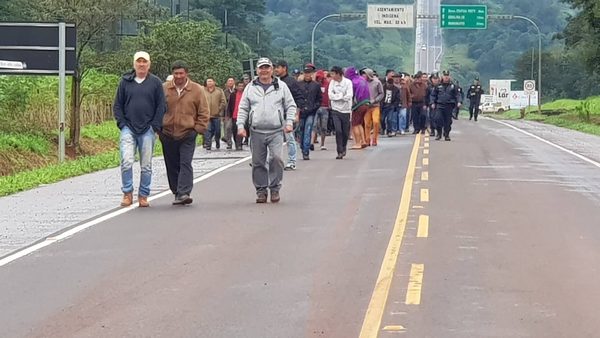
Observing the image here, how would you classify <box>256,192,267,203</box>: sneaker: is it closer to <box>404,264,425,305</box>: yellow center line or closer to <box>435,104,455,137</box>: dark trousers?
<box>404,264,425,305</box>: yellow center line

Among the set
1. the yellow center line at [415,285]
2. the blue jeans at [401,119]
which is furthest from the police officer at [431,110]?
the yellow center line at [415,285]

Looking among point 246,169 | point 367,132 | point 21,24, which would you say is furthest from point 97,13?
point 246,169

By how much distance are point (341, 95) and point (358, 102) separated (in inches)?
83.0

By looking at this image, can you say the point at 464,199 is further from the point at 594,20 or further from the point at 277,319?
the point at 594,20

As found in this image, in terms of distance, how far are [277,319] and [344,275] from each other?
68.8 inches

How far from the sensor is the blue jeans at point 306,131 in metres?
22.3

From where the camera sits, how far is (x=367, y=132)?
2683cm

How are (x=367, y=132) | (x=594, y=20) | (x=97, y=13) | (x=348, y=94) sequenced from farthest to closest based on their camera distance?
(x=594, y=20) → (x=97, y=13) → (x=367, y=132) → (x=348, y=94)

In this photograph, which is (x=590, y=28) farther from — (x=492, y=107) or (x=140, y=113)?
(x=492, y=107)

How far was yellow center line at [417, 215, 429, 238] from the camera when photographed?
12.2 meters

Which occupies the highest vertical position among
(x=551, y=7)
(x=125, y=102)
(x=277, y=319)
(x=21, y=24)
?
(x=551, y=7)

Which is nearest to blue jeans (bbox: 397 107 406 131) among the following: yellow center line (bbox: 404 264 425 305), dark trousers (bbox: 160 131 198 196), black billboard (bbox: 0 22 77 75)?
black billboard (bbox: 0 22 77 75)

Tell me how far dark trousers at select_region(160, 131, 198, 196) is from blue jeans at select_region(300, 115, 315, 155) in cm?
712

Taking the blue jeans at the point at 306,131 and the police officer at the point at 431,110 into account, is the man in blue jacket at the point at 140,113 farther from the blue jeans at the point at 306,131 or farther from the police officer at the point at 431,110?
the police officer at the point at 431,110
